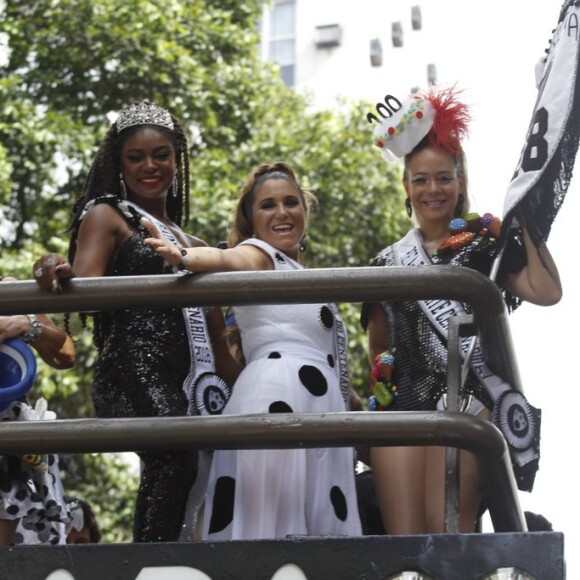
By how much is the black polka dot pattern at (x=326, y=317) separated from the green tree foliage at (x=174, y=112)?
9.31 m

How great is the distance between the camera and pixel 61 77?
15.5 m

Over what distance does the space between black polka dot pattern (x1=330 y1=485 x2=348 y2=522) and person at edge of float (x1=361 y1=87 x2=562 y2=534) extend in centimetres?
17

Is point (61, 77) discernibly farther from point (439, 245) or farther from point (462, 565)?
point (462, 565)

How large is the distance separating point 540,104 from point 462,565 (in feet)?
4.93

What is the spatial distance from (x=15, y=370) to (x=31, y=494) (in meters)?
0.69

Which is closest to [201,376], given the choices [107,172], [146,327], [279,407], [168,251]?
[146,327]

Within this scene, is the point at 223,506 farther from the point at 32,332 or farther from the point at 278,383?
the point at 32,332

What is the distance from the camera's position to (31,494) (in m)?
4.87

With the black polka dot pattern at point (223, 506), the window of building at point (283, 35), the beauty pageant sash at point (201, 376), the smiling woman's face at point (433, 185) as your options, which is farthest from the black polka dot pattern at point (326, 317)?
the window of building at point (283, 35)

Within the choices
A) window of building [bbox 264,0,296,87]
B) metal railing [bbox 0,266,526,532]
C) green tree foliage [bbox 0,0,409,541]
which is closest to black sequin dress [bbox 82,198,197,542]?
metal railing [bbox 0,266,526,532]

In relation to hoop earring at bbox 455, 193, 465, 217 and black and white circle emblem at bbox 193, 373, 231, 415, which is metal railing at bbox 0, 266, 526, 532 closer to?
black and white circle emblem at bbox 193, 373, 231, 415

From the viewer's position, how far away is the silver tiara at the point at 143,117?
4906 millimetres

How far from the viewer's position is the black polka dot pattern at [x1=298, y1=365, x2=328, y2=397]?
4.36 m

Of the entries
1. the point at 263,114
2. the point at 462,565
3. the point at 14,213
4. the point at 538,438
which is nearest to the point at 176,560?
the point at 462,565
